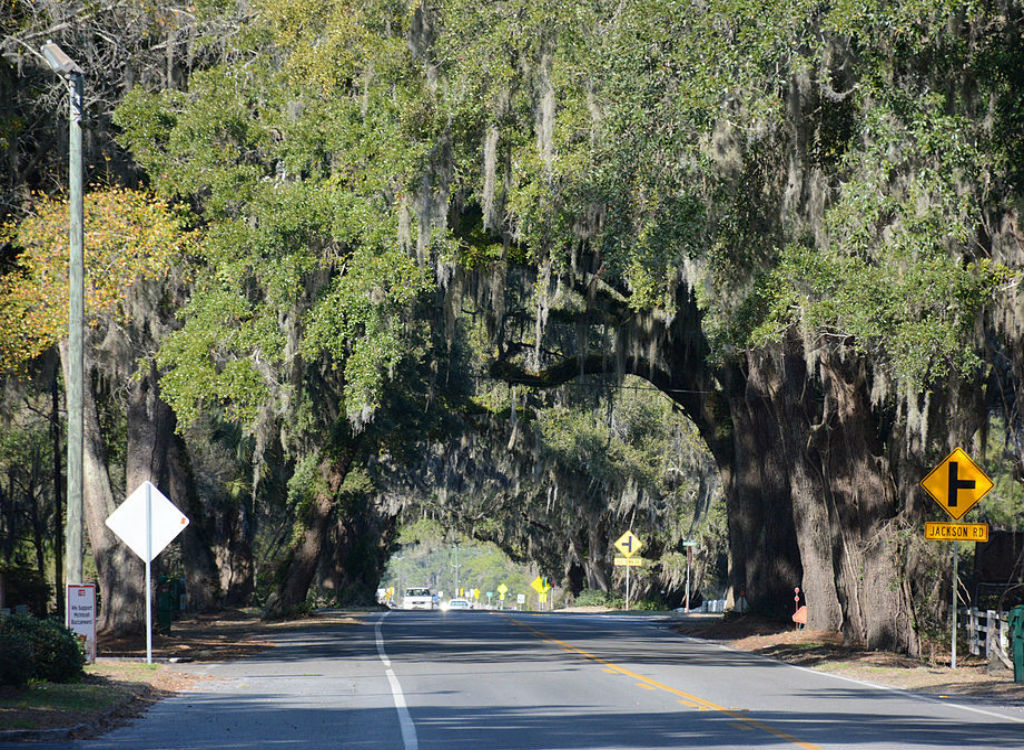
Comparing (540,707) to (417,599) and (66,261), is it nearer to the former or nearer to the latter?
(66,261)

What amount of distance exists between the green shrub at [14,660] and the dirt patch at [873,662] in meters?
11.0

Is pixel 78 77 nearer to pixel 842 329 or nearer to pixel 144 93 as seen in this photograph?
pixel 144 93

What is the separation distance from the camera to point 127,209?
22.0 meters

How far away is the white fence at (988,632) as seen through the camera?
20.5m

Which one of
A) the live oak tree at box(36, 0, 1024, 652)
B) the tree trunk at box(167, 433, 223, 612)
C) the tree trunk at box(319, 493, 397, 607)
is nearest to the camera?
the live oak tree at box(36, 0, 1024, 652)

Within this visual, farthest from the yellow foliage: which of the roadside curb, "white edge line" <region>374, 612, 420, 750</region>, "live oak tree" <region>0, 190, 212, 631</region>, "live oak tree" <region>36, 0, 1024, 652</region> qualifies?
the roadside curb

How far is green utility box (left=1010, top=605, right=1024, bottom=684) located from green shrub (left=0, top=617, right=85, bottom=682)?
1214 cm

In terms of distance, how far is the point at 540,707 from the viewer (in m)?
14.5

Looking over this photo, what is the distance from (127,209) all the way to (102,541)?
611 centimetres

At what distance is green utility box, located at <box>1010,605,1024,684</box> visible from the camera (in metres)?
18.6

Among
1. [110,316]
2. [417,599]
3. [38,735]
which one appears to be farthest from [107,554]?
[417,599]

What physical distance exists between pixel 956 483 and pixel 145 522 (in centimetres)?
1195

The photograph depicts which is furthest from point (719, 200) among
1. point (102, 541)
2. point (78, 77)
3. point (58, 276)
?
point (102, 541)

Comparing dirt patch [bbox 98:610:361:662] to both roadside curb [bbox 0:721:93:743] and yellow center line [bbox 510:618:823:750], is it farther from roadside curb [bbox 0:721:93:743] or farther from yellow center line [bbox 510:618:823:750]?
roadside curb [bbox 0:721:93:743]
